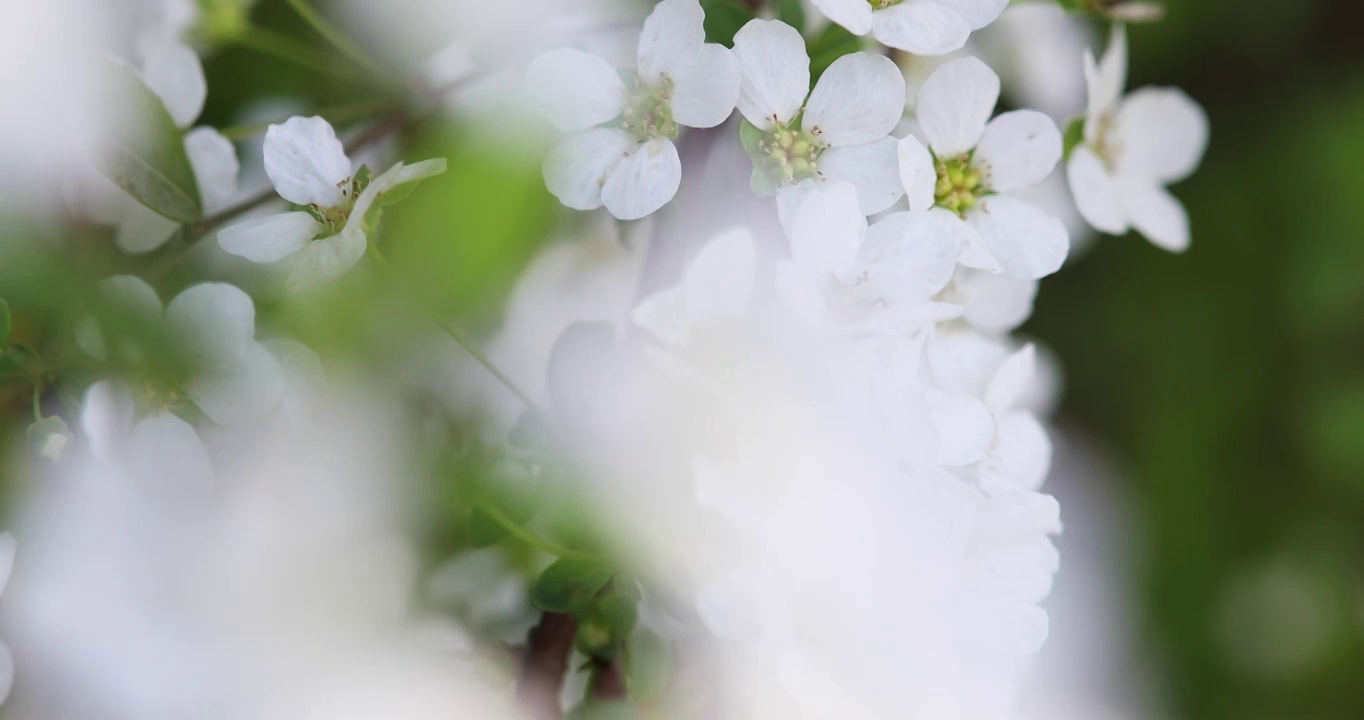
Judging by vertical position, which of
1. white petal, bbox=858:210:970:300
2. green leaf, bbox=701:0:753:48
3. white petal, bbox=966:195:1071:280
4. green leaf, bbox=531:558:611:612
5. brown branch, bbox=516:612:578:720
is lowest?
brown branch, bbox=516:612:578:720

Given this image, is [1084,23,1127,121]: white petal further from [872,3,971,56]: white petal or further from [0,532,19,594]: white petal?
[0,532,19,594]: white petal

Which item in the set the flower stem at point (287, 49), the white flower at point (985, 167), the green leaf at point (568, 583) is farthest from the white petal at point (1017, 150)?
the flower stem at point (287, 49)

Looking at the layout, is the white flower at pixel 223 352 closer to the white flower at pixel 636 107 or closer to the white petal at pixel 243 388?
the white petal at pixel 243 388

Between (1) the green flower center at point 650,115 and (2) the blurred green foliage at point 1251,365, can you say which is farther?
(2) the blurred green foliage at point 1251,365

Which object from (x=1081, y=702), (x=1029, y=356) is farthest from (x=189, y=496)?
(x=1081, y=702)

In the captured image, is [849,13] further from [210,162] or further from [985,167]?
Answer: [210,162]

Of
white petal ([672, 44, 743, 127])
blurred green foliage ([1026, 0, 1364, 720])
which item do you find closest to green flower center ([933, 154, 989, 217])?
white petal ([672, 44, 743, 127])
